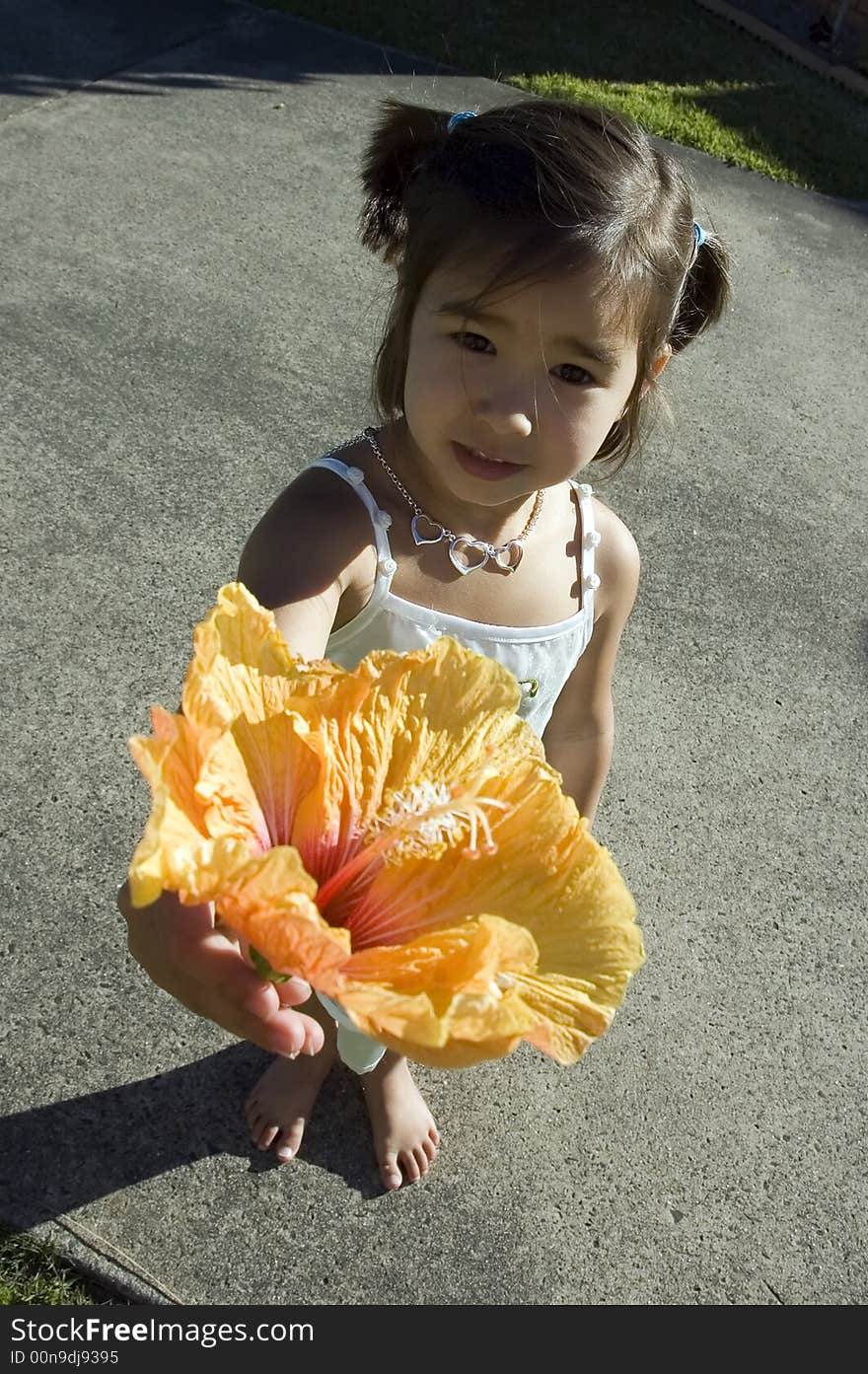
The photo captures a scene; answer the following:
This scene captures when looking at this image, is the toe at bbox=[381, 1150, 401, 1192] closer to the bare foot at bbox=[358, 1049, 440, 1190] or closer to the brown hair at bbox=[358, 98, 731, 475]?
the bare foot at bbox=[358, 1049, 440, 1190]

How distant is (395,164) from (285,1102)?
154 centimetres

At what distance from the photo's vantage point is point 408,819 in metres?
1.07

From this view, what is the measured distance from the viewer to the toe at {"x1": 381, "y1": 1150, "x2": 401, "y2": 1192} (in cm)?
214

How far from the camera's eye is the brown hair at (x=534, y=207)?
173 centimetres

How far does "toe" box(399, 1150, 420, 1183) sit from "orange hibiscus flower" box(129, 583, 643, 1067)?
1.21 metres

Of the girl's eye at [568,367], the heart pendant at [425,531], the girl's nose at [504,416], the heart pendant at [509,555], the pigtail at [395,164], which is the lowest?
the heart pendant at [509,555]

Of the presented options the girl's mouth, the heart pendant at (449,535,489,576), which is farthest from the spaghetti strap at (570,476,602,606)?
the girl's mouth

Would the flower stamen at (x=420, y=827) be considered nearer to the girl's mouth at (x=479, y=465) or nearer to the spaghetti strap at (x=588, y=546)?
the girl's mouth at (x=479, y=465)

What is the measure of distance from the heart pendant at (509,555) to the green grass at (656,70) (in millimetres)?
4613

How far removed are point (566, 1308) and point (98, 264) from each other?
3.49 m

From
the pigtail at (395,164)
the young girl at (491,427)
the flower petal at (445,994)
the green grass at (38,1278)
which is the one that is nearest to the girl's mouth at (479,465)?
the young girl at (491,427)

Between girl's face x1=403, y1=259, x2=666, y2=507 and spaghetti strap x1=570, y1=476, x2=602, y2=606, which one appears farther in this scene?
spaghetti strap x1=570, y1=476, x2=602, y2=606

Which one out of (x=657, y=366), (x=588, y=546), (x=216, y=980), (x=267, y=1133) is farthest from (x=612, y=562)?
(x=216, y=980)

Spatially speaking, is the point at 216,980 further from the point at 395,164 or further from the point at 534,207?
the point at 395,164
